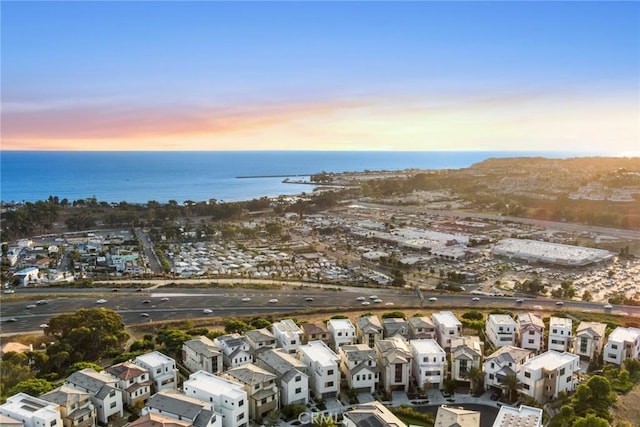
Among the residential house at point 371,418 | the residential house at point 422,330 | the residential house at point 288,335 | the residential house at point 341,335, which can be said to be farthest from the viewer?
the residential house at point 422,330

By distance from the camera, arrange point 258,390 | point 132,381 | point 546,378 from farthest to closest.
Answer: point 546,378 < point 132,381 < point 258,390

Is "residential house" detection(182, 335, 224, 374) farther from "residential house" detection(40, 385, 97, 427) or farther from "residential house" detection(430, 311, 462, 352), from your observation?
"residential house" detection(430, 311, 462, 352)

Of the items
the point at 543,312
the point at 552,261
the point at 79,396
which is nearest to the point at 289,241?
the point at 552,261

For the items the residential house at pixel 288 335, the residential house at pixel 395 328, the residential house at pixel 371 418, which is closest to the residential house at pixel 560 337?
the residential house at pixel 395 328

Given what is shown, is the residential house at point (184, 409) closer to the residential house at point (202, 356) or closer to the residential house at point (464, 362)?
the residential house at point (202, 356)

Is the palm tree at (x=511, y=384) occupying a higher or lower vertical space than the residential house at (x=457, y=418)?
lower

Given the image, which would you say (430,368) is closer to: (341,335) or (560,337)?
(341,335)

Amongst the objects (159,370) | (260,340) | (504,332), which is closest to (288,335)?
(260,340)
